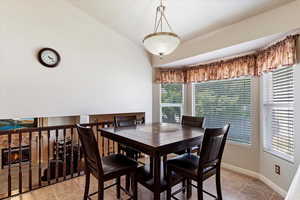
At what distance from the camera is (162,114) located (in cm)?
425

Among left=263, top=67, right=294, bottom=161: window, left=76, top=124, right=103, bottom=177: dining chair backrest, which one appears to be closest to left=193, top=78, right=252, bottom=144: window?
left=263, top=67, right=294, bottom=161: window

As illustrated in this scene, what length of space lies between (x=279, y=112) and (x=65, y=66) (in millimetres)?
3673

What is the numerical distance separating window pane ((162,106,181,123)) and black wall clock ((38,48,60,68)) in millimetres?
2588

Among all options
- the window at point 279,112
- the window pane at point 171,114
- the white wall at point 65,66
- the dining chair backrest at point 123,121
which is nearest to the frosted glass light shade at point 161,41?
the dining chair backrest at point 123,121

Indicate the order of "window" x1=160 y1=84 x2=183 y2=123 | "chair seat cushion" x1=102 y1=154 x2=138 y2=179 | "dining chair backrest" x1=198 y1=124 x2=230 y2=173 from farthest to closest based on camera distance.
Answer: "window" x1=160 y1=84 x2=183 y2=123 → "chair seat cushion" x1=102 y1=154 x2=138 y2=179 → "dining chair backrest" x1=198 y1=124 x2=230 y2=173

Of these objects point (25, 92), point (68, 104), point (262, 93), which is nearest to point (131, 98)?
point (68, 104)

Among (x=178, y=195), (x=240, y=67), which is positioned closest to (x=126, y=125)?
(x=178, y=195)

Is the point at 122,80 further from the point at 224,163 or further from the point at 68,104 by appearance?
the point at 224,163

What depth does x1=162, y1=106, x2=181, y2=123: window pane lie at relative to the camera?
4188 mm

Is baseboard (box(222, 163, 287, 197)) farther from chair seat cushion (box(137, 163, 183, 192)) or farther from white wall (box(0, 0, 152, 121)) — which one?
white wall (box(0, 0, 152, 121))

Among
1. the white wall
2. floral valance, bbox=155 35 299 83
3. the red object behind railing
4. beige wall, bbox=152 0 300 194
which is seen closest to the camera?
beige wall, bbox=152 0 300 194

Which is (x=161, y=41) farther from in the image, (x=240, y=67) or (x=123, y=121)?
(x=240, y=67)

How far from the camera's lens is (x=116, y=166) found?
1.79m

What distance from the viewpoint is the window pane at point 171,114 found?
4188 millimetres
